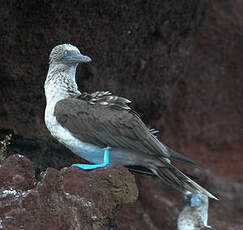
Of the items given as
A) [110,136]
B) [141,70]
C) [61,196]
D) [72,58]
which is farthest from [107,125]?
[141,70]

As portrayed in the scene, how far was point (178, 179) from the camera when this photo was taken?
6188 millimetres

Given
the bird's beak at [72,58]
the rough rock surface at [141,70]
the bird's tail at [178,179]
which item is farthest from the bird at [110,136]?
the rough rock surface at [141,70]

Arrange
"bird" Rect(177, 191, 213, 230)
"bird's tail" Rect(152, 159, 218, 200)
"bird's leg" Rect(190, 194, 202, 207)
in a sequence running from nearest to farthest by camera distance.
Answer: "bird's tail" Rect(152, 159, 218, 200)
"bird" Rect(177, 191, 213, 230)
"bird's leg" Rect(190, 194, 202, 207)

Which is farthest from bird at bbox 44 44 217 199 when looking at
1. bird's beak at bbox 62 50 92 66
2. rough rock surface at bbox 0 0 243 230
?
rough rock surface at bbox 0 0 243 230

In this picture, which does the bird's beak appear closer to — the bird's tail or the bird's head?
the bird's head

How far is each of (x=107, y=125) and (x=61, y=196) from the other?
124 centimetres

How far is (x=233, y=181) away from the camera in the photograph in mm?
11828

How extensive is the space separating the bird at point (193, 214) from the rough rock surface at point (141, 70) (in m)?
1.20

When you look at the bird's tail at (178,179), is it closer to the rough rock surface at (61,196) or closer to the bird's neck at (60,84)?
the rough rock surface at (61,196)

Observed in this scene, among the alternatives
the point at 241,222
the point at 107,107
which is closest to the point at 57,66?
the point at 107,107

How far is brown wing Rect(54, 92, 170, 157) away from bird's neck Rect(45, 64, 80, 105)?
0.29m

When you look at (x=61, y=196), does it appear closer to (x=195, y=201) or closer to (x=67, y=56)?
(x=67, y=56)

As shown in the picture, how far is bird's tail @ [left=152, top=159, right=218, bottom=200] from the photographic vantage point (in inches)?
242

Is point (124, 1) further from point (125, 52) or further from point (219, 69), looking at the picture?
point (219, 69)
